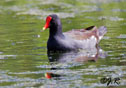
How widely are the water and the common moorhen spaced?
11.4 inches

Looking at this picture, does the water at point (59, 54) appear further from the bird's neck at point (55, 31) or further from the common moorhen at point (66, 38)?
the bird's neck at point (55, 31)

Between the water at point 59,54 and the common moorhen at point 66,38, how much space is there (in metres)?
0.29

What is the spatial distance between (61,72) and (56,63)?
3.17ft

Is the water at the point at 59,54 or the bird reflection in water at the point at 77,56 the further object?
the bird reflection in water at the point at 77,56

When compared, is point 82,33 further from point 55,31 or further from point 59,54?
point 59,54

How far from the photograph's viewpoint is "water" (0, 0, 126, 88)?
7520 millimetres

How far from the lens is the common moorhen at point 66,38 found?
10641 mm

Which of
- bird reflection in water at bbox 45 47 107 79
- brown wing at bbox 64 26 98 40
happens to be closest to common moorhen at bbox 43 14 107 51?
brown wing at bbox 64 26 98 40

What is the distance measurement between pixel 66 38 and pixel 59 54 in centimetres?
65

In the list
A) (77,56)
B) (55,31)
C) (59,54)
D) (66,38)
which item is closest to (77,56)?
(77,56)

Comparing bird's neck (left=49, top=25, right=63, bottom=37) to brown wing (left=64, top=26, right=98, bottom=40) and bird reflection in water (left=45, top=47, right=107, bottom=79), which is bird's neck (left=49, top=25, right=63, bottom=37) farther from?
bird reflection in water (left=45, top=47, right=107, bottom=79)

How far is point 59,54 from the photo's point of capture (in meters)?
10.3

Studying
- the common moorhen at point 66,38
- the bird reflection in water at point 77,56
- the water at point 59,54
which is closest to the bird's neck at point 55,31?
the common moorhen at point 66,38

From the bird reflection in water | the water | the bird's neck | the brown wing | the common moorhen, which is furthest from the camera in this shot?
the brown wing
